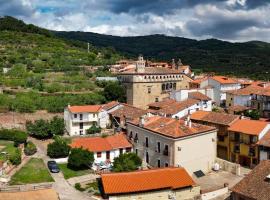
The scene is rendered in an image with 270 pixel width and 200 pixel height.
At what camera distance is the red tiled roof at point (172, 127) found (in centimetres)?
4288

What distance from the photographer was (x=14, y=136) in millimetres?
48844

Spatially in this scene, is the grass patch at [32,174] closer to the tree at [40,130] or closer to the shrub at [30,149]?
the shrub at [30,149]

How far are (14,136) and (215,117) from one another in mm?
26619

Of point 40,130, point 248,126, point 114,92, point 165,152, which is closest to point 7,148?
point 40,130

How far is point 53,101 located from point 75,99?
385 centimetres

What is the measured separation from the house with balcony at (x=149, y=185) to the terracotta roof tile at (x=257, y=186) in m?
6.34

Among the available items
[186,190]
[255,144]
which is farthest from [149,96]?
[186,190]

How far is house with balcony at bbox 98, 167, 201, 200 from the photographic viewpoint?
116 ft

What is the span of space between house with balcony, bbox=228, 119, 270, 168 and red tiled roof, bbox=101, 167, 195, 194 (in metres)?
12.3

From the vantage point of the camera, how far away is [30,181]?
38.4 metres

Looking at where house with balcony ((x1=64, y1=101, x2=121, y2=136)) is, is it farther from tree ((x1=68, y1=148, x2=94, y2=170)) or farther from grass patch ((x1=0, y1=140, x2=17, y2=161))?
tree ((x1=68, y1=148, x2=94, y2=170))

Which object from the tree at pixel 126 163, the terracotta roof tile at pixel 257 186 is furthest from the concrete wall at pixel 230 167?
the terracotta roof tile at pixel 257 186

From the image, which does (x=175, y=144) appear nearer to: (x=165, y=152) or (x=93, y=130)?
(x=165, y=152)

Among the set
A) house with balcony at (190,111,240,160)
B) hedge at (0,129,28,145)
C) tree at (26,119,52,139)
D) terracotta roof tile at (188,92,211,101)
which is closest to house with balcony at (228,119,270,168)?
house with balcony at (190,111,240,160)
